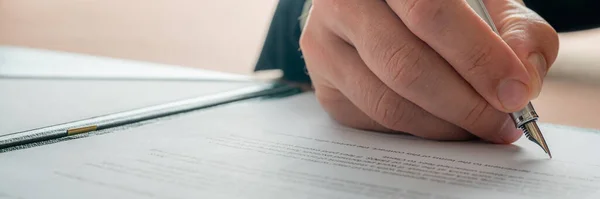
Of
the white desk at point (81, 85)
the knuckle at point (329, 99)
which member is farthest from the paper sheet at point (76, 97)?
the knuckle at point (329, 99)

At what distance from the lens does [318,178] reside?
309 mm

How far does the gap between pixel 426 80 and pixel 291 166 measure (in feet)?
0.34

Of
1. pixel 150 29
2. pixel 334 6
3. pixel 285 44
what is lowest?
pixel 150 29

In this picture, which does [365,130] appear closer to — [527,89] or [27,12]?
[527,89]

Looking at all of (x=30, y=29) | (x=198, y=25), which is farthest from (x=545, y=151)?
(x=30, y=29)

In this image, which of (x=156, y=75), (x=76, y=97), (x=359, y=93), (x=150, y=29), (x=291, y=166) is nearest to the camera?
(x=291, y=166)

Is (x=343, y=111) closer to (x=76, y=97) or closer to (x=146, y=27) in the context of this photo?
(x=76, y=97)

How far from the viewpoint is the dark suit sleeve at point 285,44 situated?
0.70m

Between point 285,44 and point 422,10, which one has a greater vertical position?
point 422,10

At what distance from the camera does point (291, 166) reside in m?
0.33

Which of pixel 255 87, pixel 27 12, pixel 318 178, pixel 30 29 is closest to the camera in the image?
pixel 318 178

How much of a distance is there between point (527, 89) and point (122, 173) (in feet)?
0.72

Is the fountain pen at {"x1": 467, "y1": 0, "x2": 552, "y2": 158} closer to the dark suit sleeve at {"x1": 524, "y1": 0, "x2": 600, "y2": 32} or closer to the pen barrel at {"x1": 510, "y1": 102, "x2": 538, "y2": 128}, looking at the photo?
the pen barrel at {"x1": 510, "y1": 102, "x2": 538, "y2": 128}

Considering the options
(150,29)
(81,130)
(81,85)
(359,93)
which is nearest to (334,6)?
(359,93)
